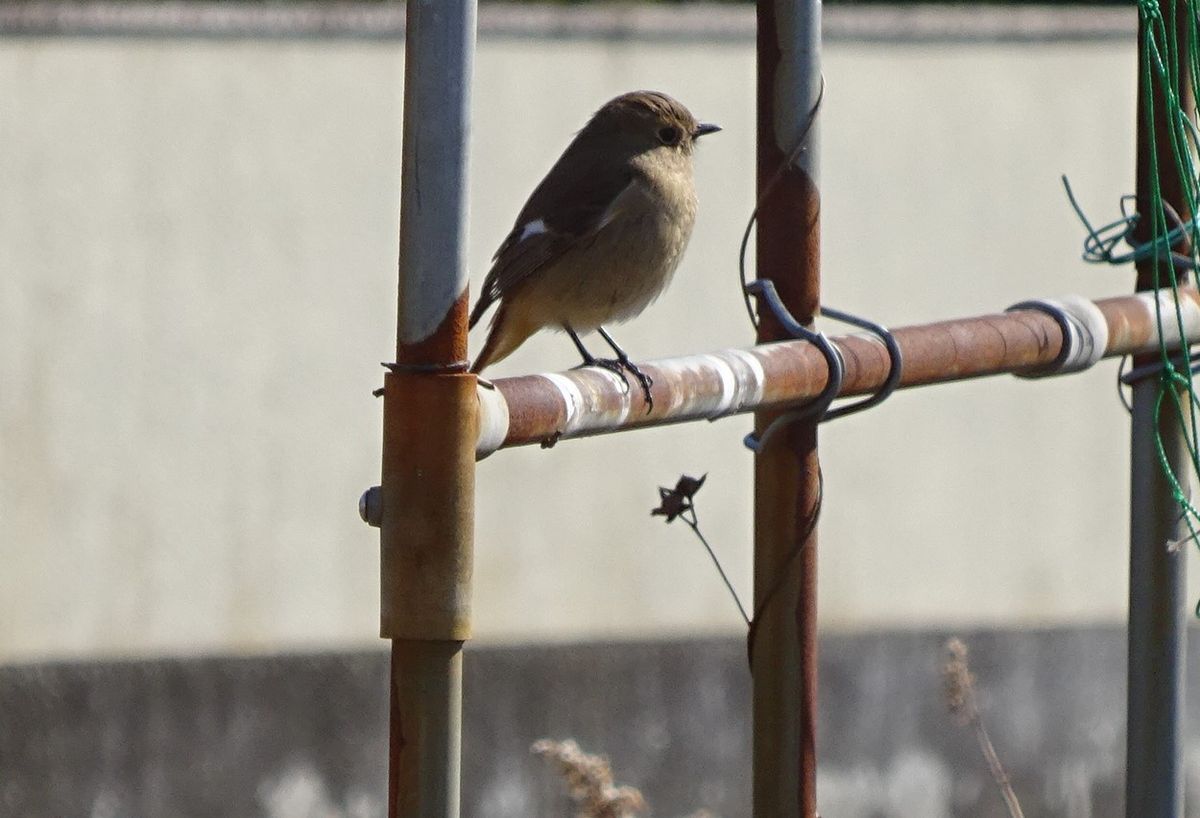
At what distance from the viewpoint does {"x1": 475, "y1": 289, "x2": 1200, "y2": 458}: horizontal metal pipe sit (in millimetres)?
2035

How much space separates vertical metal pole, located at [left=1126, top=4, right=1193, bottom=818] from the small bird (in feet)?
5.51

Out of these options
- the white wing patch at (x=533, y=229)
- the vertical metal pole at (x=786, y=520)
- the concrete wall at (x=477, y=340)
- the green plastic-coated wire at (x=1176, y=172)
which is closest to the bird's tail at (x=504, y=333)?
the white wing patch at (x=533, y=229)

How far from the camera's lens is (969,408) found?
7.71 m

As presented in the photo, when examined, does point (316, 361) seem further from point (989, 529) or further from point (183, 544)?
point (989, 529)

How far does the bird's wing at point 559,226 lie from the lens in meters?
4.64

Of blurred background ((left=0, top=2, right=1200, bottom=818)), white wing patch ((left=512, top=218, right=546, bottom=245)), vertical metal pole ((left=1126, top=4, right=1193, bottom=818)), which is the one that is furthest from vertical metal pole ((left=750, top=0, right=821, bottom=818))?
blurred background ((left=0, top=2, right=1200, bottom=818))

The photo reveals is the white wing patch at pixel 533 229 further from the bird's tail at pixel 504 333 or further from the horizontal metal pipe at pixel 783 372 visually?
the horizontal metal pipe at pixel 783 372

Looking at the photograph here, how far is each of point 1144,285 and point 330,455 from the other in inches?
167

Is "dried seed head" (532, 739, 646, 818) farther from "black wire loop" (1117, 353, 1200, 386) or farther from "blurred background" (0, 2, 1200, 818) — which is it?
"blurred background" (0, 2, 1200, 818)

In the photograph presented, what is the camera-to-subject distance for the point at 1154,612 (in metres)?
3.07

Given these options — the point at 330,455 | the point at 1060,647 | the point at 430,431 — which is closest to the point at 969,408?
the point at 1060,647

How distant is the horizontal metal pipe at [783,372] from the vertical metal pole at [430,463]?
0.07 meters

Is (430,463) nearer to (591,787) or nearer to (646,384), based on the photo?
(646,384)

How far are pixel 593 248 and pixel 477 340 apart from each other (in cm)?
184
